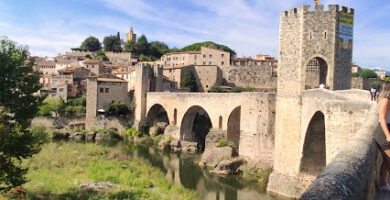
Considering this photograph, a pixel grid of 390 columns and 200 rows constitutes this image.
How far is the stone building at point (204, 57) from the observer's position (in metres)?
49.4

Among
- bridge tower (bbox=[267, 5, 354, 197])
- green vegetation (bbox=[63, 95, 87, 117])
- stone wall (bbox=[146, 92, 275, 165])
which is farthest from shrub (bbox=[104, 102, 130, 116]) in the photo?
bridge tower (bbox=[267, 5, 354, 197])

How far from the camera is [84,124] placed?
3328cm

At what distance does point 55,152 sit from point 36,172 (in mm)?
5049

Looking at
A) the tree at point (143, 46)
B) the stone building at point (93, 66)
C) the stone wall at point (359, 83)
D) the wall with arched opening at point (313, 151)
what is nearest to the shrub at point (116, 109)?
the stone building at point (93, 66)

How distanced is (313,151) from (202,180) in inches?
278

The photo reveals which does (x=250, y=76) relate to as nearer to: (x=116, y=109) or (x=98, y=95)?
(x=116, y=109)

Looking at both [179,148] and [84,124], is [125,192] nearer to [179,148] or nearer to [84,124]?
[179,148]

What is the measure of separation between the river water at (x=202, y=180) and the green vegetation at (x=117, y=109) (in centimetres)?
913

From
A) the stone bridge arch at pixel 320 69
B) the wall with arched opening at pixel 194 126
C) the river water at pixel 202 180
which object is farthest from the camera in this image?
the wall with arched opening at pixel 194 126

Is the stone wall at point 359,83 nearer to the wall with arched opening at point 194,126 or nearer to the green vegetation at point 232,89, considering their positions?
the green vegetation at point 232,89

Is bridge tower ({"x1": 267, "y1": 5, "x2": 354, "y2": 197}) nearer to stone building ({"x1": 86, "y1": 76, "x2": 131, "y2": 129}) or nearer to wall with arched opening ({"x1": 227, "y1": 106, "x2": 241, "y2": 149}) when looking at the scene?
wall with arched opening ({"x1": 227, "y1": 106, "x2": 241, "y2": 149})

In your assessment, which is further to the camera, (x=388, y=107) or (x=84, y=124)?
(x=84, y=124)

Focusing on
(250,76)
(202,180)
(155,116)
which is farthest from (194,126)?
(250,76)

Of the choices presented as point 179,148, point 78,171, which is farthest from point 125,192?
point 179,148
